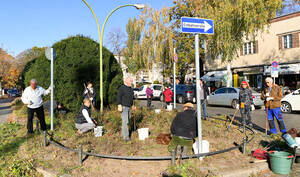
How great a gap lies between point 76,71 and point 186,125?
667cm

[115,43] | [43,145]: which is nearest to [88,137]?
[43,145]

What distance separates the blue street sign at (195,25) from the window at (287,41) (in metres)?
21.9

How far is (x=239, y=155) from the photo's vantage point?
5.52 meters

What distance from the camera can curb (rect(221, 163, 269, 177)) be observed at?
14.8 feet

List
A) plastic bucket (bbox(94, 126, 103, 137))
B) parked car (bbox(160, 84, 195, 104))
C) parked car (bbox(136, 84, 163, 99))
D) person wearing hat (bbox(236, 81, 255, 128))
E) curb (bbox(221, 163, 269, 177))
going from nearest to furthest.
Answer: curb (bbox(221, 163, 269, 177)), plastic bucket (bbox(94, 126, 103, 137)), person wearing hat (bbox(236, 81, 255, 128)), parked car (bbox(160, 84, 195, 104)), parked car (bbox(136, 84, 163, 99))

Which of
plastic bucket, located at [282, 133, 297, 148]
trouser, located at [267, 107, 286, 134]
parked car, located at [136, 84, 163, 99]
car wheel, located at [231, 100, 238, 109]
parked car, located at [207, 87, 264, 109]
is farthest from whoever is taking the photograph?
parked car, located at [136, 84, 163, 99]

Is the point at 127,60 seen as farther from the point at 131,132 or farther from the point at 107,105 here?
the point at 131,132

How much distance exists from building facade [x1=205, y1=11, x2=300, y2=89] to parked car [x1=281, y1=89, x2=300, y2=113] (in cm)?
920

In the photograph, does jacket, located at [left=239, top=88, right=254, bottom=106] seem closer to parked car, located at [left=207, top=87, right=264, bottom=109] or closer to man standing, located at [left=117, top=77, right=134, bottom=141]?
man standing, located at [left=117, top=77, right=134, bottom=141]

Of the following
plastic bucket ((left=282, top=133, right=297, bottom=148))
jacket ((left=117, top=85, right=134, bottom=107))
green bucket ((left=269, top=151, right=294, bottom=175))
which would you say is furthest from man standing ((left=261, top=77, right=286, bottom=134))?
jacket ((left=117, top=85, right=134, bottom=107))

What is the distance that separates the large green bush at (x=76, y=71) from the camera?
33.5 feet

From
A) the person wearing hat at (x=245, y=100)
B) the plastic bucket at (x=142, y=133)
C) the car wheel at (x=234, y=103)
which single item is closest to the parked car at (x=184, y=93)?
the car wheel at (x=234, y=103)

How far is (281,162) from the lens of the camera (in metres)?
4.67

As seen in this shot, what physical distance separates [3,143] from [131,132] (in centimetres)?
372
